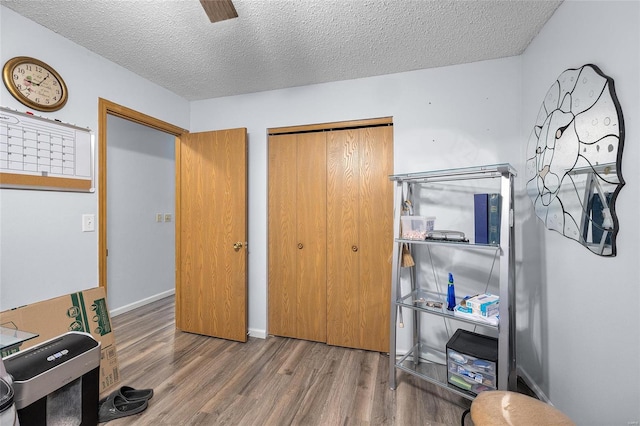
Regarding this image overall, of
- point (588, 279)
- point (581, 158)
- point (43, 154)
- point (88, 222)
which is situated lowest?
point (588, 279)

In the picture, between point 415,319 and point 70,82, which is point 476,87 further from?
point 70,82

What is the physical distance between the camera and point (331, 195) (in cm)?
255

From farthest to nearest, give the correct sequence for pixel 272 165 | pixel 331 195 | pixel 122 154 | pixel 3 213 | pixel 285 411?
pixel 122 154, pixel 272 165, pixel 331 195, pixel 285 411, pixel 3 213

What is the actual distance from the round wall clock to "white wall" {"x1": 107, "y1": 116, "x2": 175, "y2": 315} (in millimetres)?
1505

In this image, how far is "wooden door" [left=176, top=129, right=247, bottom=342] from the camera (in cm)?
266

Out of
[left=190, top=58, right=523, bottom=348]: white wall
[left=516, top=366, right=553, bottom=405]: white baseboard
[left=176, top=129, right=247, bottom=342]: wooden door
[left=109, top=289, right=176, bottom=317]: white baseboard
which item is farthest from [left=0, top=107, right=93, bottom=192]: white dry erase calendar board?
[left=516, top=366, right=553, bottom=405]: white baseboard

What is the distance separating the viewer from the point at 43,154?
69.9 inches

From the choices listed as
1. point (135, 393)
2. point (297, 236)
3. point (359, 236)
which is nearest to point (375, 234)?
point (359, 236)

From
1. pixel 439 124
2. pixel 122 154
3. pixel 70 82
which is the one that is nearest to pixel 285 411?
pixel 439 124

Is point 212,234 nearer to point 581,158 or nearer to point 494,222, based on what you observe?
point 494,222

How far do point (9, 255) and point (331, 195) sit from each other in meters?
2.19

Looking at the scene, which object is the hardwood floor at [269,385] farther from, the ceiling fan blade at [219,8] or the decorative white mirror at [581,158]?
the ceiling fan blade at [219,8]

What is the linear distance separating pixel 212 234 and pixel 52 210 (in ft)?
3.87

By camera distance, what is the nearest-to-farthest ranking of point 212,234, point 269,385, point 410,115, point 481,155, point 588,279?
point 588,279, point 269,385, point 481,155, point 410,115, point 212,234
